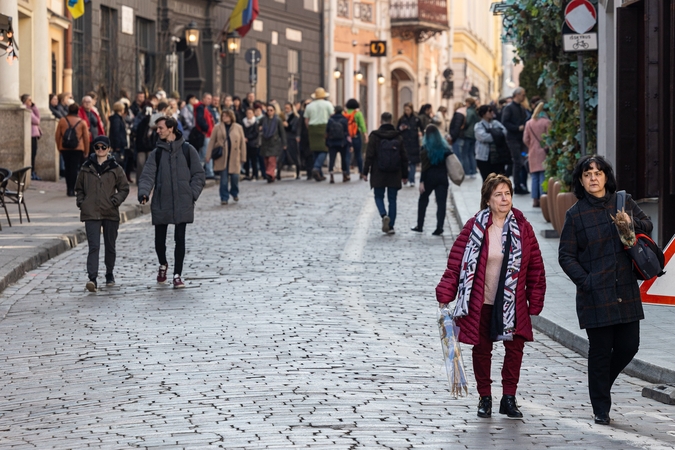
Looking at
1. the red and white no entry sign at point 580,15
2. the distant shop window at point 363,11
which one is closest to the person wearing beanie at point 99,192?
the red and white no entry sign at point 580,15

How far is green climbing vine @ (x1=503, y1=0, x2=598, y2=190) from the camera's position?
56.4ft

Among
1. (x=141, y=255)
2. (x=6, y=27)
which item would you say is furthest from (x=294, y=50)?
(x=141, y=255)

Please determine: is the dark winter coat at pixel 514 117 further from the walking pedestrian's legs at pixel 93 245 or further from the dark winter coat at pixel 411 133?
the walking pedestrian's legs at pixel 93 245

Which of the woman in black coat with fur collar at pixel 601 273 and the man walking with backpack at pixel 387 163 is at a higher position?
the man walking with backpack at pixel 387 163

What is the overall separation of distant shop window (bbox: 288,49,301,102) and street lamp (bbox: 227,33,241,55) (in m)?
6.40

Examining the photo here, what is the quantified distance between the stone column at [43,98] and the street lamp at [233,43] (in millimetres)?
11654

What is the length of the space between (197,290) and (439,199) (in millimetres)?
6250

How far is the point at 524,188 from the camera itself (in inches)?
987

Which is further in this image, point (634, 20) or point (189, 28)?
point (189, 28)

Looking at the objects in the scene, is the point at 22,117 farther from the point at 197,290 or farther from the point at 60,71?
the point at 197,290

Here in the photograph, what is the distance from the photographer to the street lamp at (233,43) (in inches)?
1566

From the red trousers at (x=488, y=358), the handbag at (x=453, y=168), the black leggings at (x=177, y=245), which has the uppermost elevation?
the handbag at (x=453, y=168)

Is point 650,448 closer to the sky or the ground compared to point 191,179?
closer to the ground

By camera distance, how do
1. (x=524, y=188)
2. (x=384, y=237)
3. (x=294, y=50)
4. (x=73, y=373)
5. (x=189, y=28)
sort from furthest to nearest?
(x=294, y=50) < (x=189, y=28) < (x=524, y=188) < (x=384, y=237) < (x=73, y=373)
